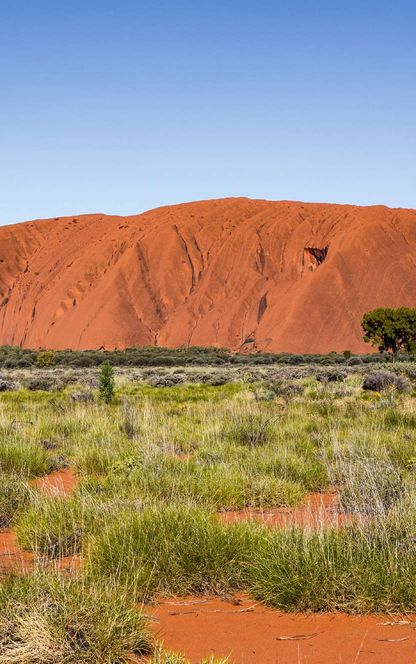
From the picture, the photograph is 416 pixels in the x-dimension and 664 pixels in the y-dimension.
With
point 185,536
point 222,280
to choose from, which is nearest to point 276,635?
point 185,536

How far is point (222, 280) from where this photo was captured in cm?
8350

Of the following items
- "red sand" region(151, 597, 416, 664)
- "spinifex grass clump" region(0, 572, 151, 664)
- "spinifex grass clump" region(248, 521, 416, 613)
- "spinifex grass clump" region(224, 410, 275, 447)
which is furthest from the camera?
"spinifex grass clump" region(224, 410, 275, 447)

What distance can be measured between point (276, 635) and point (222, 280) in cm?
7969

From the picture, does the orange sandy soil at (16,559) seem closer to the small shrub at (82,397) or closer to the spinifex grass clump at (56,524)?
the spinifex grass clump at (56,524)

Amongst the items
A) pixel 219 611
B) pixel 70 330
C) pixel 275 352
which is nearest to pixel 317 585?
pixel 219 611

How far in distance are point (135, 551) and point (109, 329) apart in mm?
75370

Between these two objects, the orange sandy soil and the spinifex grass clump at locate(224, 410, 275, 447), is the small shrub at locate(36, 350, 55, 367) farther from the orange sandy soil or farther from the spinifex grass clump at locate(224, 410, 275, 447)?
the orange sandy soil

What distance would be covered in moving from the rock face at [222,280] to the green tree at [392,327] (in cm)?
1988

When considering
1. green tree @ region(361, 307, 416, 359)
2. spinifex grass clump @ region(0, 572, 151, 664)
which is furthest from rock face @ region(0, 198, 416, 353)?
spinifex grass clump @ region(0, 572, 151, 664)

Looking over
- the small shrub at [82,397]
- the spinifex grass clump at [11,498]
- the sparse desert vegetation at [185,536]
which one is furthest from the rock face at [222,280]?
the spinifex grass clump at [11,498]

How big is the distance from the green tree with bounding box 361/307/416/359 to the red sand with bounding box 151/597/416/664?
45.9 metres

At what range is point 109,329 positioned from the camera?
79.8m

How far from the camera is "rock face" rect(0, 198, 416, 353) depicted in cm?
7431

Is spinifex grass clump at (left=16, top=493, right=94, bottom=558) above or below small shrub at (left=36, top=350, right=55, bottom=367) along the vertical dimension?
above
